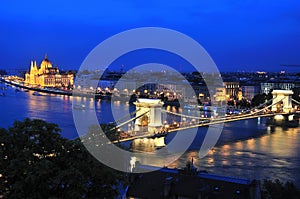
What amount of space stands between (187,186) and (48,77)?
41.4 metres

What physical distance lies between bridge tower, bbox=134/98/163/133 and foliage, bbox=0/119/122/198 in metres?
7.21

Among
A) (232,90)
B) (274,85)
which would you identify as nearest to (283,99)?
(232,90)

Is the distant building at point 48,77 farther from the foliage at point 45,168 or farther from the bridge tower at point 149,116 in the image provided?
the foliage at point 45,168

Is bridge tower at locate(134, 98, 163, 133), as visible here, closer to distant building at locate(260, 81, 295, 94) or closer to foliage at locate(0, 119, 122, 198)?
foliage at locate(0, 119, 122, 198)

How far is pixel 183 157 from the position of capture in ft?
25.3

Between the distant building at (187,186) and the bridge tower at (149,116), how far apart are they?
5.58 m

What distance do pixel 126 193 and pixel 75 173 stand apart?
1.71 m

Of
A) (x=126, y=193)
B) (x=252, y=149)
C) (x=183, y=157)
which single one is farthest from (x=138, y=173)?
(x=252, y=149)

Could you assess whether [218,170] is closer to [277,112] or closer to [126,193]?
[126,193]

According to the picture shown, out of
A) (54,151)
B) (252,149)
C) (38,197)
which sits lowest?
(252,149)

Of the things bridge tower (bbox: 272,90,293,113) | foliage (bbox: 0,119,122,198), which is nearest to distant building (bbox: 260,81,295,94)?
bridge tower (bbox: 272,90,293,113)

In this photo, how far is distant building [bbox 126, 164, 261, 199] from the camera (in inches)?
150

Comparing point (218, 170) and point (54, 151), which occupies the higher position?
point (54, 151)

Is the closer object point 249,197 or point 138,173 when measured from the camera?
point 249,197
